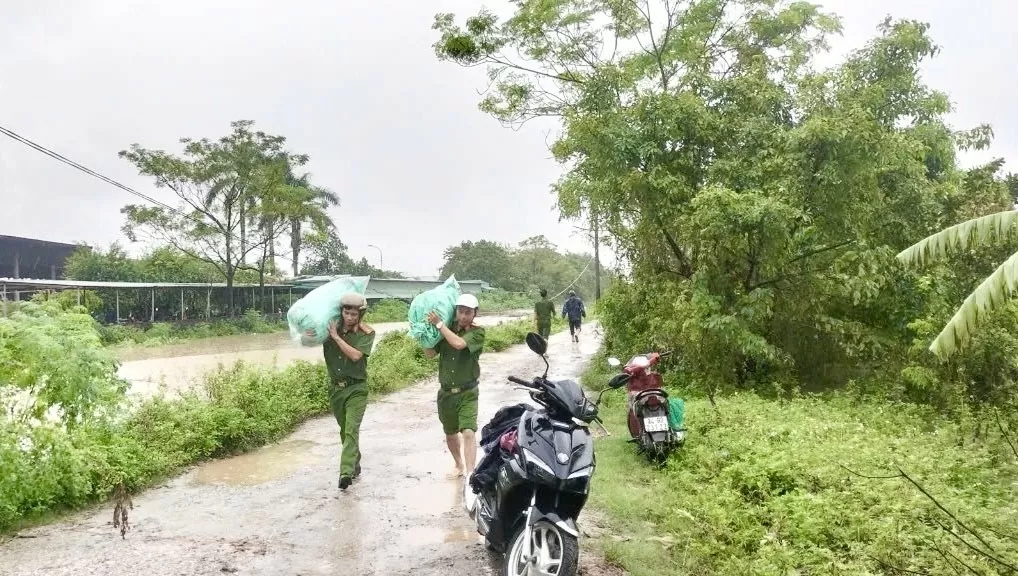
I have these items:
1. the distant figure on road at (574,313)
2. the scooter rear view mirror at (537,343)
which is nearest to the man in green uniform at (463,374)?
the scooter rear view mirror at (537,343)

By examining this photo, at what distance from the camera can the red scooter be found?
Answer: 6.46 m

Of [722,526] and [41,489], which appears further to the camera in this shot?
[41,489]

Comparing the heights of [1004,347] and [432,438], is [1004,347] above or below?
above

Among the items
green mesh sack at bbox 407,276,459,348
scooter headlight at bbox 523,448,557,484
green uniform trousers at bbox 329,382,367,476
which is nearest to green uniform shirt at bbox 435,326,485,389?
green mesh sack at bbox 407,276,459,348

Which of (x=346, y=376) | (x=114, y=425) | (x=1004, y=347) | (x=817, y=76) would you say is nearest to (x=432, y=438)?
(x=346, y=376)

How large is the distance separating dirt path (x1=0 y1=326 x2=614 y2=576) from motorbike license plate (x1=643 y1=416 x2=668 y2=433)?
1.82m

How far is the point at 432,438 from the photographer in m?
8.31

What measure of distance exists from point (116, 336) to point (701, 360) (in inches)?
875

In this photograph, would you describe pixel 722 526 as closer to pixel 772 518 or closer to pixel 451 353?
pixel 772 518

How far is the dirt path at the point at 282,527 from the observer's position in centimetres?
422

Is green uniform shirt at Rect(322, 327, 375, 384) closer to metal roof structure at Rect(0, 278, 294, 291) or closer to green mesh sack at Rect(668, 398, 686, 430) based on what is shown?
green mesh sack at Rect(668, 398, 686, 430)

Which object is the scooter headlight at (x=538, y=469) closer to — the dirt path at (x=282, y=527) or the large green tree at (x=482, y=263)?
the dirt path at (x=282, y=527)

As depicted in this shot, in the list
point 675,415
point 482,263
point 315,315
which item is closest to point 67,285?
point 315,315

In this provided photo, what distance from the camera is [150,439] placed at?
21.8 feet
